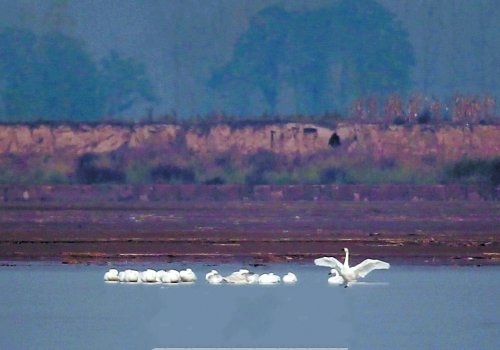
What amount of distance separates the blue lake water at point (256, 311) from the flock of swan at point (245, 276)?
0.28 ft

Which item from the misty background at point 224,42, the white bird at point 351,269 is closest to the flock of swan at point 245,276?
the white bird at point 351,269

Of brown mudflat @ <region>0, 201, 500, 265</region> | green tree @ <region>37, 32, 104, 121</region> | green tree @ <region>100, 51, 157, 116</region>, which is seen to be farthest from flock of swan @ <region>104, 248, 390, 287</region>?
green tree @ <region>37, 32, 104, 121</region>

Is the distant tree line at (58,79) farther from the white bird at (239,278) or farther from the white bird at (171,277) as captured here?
the white bird at (239,278)

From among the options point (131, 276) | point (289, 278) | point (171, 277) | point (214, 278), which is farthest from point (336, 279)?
point (131, 276)

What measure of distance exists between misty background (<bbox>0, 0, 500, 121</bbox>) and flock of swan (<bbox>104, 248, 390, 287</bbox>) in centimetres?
694

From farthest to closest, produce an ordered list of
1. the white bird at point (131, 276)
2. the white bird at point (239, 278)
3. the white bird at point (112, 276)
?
the white bird at point (112, 276) < the white bird at point (131, 276) < the white bird at point (239, 278)

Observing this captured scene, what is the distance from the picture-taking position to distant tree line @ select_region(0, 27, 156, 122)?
31.7 m

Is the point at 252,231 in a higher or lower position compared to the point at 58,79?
lower

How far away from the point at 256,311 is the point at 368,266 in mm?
2640

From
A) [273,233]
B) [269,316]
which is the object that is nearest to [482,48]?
[273,233]

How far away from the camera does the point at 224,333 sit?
20750mm

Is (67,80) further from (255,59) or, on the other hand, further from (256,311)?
(256,311)

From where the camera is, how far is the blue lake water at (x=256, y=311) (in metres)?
20.4

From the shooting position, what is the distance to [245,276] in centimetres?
2466
